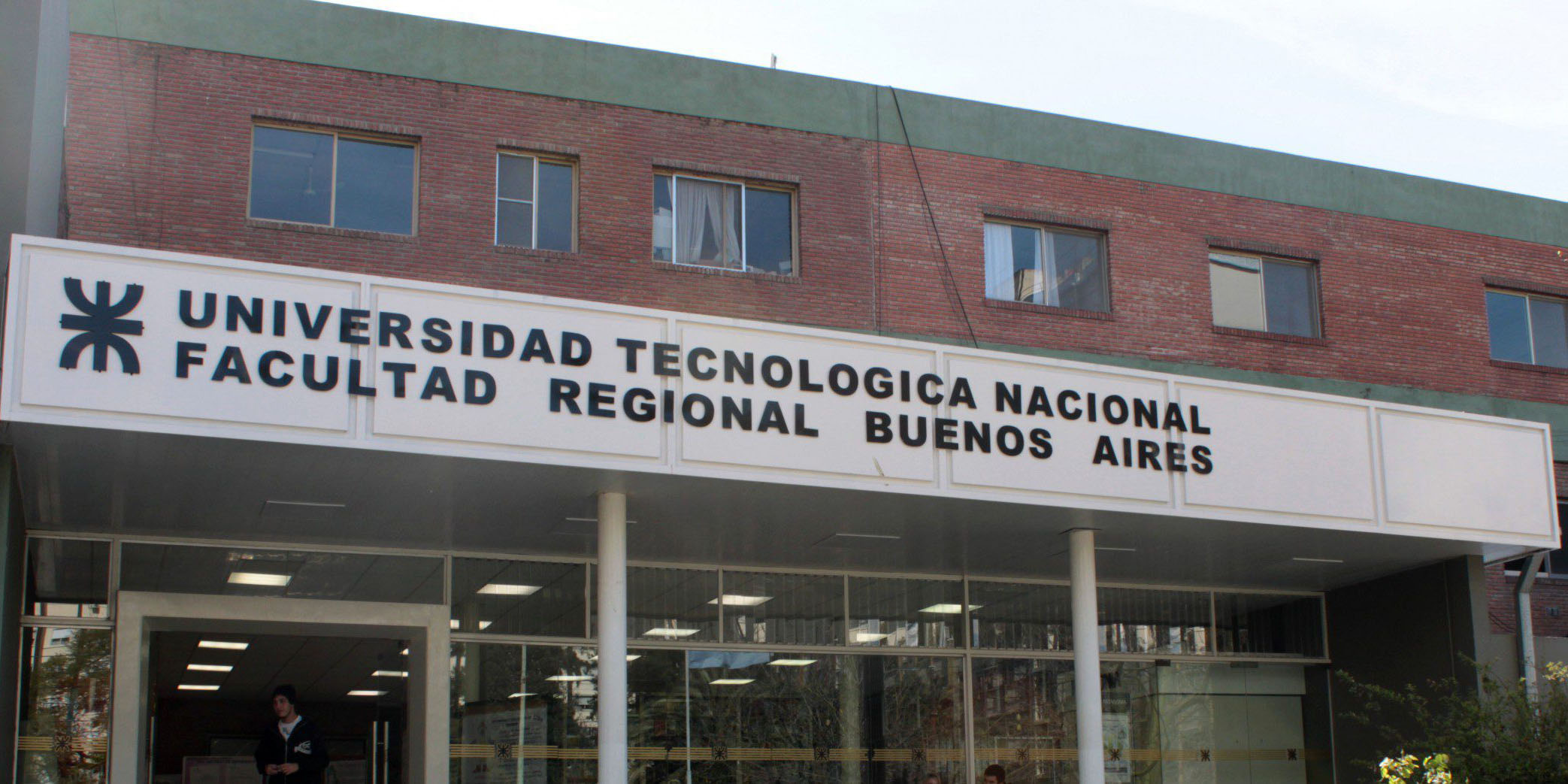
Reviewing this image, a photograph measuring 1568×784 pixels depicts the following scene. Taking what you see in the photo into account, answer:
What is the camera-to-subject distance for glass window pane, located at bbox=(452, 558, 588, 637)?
15219 mm

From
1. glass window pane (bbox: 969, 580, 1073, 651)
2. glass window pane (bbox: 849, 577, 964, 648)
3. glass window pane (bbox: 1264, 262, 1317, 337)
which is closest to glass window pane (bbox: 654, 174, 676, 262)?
glass window pane (bbox: 849, 577, 964, 648)

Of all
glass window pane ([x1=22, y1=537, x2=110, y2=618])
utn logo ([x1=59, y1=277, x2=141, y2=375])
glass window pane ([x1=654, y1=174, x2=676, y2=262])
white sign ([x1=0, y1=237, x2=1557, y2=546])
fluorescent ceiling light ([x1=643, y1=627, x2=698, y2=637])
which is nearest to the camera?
utn logo ([x1=59, y1=277, x2=141, y2=375])

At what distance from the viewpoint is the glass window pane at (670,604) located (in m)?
16.0

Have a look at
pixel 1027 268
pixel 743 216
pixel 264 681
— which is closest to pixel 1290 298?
pixel 1027 268

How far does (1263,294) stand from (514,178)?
9.83m

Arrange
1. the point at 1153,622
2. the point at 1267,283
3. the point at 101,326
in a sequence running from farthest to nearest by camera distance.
Answer: the point at 1267,283, the point at 1153,622, the point at 101,326

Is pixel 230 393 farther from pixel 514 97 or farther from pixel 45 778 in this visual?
pixel 514 97

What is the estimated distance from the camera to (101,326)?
34.4ft

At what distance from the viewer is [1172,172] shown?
1969 centimetres

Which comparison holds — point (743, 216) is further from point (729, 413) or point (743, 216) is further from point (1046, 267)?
point (729, 413)

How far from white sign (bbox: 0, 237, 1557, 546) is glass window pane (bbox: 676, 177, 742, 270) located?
463 centimetres

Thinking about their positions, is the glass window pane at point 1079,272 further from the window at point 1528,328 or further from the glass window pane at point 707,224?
the window at point 1528,328

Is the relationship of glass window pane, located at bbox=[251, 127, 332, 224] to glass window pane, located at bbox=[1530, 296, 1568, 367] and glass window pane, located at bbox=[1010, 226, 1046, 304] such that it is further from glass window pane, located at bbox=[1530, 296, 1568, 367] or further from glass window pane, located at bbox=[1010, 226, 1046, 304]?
glass window pane, located at bbox=[1530, 296, 1568, 367]

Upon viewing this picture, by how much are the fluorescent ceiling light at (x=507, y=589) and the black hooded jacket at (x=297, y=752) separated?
2107 mm
